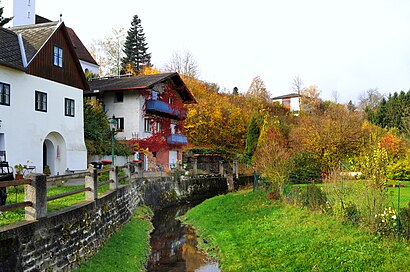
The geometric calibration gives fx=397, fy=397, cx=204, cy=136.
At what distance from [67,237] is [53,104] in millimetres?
15077

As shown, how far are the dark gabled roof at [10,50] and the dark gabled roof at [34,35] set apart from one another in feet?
1.87

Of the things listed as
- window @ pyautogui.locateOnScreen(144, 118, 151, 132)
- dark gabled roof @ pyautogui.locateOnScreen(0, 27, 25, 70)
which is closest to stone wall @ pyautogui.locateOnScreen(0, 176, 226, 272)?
dark gabled roof @ pyautogui.locateOnScreen(0, 27, 25, 70)

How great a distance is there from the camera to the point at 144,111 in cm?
3522

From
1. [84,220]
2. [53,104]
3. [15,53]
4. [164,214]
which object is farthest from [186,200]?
[84,220]

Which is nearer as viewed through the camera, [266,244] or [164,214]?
[266,244]

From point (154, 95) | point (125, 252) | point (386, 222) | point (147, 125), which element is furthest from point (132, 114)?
point (386, 222)

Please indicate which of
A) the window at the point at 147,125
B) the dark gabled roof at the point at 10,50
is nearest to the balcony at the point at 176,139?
the window at the point at 147,125

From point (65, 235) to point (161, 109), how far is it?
26302 millimetres

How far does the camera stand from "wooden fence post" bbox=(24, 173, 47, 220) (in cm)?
881

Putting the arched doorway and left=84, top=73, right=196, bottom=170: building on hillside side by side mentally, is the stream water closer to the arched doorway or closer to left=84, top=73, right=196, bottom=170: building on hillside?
the arched doorway

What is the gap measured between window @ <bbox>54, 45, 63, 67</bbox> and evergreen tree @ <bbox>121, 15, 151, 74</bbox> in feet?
128

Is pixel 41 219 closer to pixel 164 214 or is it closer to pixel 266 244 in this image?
pixel 266 244

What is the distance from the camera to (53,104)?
77.9 feet

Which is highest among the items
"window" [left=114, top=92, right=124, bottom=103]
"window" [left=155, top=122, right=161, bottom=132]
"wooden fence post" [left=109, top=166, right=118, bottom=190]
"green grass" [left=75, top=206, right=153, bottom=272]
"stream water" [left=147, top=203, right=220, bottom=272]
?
"window" [left=114, top=92, right=124, bottom=103]
